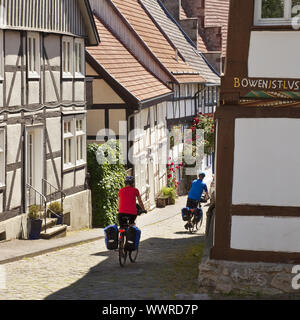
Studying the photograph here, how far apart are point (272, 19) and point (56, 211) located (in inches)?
394

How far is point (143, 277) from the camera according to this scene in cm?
1211

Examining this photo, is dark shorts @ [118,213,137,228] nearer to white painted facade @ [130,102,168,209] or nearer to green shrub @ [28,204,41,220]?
green shrub @ [28,204,41,220]

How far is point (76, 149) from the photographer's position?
2141cm

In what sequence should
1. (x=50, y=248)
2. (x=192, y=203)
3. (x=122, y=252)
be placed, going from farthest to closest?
(x=192, y=203), (x=50, y=248), (x=122, y=252)

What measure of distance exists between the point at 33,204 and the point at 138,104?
7353 millimetres

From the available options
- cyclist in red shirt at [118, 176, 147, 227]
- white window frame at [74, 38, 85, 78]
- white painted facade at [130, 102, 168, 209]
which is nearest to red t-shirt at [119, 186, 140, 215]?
cyclist in red shirt at [118, 176, 147, 227]

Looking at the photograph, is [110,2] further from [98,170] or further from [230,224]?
[230,224]

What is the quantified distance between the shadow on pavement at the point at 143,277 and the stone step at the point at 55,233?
259cm

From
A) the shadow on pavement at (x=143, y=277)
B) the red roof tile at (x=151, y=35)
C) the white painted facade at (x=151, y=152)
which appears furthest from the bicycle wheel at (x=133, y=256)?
the red roof tile at (x=151, y=35)

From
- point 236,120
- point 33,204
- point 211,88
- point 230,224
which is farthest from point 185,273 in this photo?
point 211,88

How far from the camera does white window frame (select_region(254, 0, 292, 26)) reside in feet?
34.0

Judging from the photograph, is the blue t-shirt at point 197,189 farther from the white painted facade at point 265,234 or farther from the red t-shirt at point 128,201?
the white painted facade at point 265,234

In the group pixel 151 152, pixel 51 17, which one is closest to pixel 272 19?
pixel 51 17

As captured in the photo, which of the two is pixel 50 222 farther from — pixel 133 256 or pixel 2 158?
pixel 133 256
